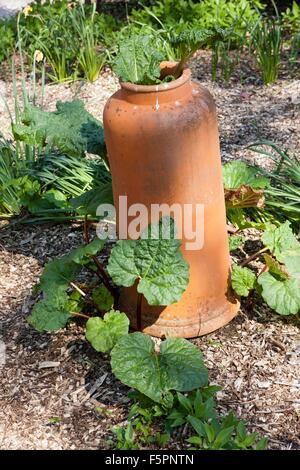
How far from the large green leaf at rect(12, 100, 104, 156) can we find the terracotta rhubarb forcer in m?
0.35

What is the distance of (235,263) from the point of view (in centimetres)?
334

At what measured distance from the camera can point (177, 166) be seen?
2.64 m

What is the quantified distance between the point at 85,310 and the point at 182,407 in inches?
31.6

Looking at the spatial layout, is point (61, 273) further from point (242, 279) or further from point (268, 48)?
point (268, 48)

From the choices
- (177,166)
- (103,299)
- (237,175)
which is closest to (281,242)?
(237,175)

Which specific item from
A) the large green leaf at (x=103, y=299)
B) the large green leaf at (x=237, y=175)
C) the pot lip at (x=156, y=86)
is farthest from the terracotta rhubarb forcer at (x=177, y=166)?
the large green leaf at (x=237, y=175)

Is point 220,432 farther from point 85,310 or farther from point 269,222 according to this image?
point 269,222

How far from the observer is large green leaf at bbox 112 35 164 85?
264 cm

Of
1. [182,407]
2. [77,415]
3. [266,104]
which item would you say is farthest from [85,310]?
[266,104]

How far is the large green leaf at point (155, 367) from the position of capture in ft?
8.22

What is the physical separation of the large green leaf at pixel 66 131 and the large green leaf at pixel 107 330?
745 mm

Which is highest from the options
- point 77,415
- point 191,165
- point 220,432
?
point 191,165

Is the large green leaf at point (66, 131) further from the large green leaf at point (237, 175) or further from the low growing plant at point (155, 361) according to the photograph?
the large green leaf at point (237, 175)

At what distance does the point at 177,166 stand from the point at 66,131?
673 millimetres
